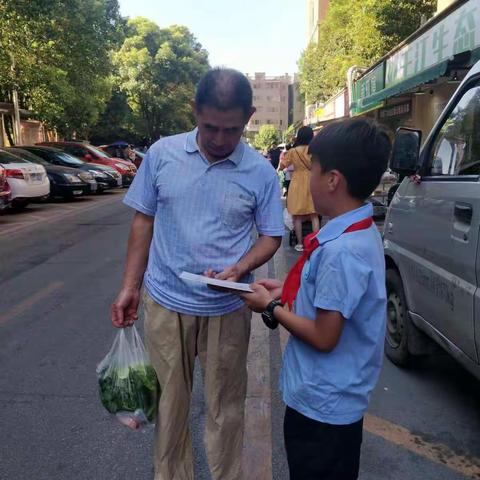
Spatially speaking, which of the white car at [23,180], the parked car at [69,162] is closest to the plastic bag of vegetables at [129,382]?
the white car at [23,180]

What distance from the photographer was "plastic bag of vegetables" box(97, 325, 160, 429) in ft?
6.91

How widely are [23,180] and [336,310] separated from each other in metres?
11.6

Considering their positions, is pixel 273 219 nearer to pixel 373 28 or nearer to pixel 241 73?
pixel 241 73

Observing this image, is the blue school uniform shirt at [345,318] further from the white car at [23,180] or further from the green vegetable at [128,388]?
the white car at [23,180]

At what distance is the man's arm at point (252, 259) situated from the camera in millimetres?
2043

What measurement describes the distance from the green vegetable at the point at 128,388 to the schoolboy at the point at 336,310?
0.65m

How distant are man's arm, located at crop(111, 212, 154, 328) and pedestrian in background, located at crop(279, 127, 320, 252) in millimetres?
5061

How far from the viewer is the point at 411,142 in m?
3.32

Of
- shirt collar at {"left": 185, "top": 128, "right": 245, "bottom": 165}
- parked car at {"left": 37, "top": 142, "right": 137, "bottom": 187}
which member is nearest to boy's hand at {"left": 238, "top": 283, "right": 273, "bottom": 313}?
shirt collar at {"left": 185, "top": 128, "right": 245, "bottom": 165}

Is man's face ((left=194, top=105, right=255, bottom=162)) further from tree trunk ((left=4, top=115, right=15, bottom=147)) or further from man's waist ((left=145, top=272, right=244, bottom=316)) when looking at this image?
tree trunk ((left=4, top=115, right=15, bottom=147))

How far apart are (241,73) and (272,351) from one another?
267cm

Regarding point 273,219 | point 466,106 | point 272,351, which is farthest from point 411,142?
point 272,351

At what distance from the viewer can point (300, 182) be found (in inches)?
291

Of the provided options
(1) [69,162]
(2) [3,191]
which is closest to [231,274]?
(2) [3,191]
